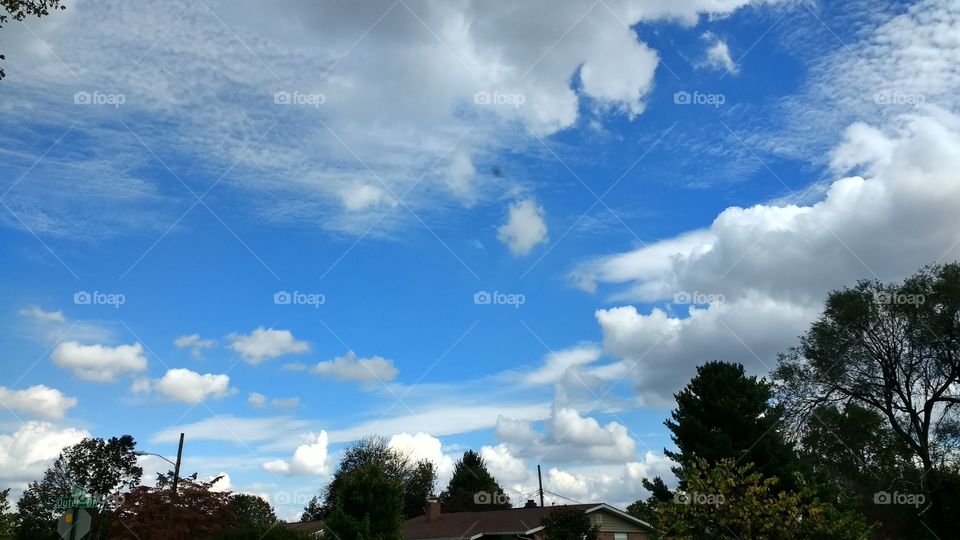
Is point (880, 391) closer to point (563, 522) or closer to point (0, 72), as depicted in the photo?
point (563, 522)

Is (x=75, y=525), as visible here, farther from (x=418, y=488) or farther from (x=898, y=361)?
(x=418, y=488)

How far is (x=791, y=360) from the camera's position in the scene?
41094mm

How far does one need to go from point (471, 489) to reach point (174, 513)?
53046mm

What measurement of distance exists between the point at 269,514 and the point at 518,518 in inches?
1282

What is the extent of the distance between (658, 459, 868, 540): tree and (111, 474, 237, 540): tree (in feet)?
72.5

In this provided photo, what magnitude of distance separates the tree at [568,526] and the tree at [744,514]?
16.8 m

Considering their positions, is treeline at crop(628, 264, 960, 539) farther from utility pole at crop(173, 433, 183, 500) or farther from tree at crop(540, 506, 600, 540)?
utility pole at crop(173, 433, 183, 500)

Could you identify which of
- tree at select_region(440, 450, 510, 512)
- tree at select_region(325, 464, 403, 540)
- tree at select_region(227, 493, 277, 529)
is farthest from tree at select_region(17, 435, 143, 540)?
tree at select_region(325, 464, 403, 540)

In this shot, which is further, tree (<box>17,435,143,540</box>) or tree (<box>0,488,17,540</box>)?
tree (<box>17,435,143,540</box>)

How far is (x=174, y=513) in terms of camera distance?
32.9m

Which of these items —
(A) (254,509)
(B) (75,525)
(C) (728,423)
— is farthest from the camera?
(A) (254,509)

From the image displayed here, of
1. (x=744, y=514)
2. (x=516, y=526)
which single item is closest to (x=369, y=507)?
(x=744, y=514)

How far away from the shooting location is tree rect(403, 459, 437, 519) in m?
79.5

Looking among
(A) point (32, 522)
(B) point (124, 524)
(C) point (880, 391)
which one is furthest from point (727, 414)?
A: (A) point (32, 522)
